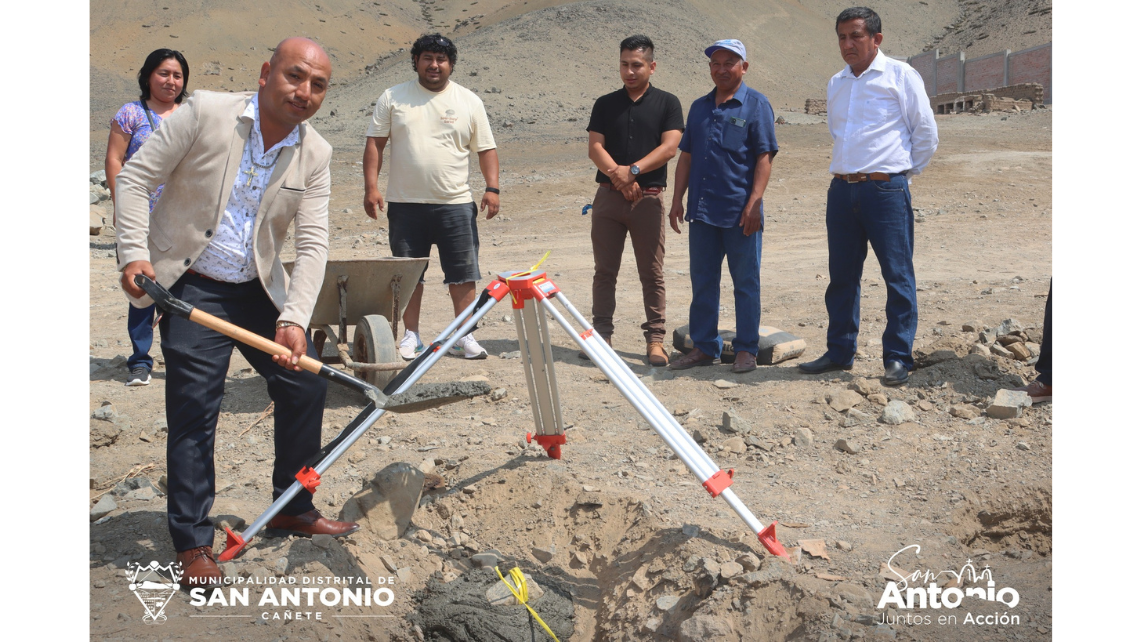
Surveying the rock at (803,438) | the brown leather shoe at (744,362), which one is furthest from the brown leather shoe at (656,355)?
the rock at (803,438)

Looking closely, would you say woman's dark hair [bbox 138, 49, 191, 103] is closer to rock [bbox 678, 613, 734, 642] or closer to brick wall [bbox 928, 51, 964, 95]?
rock [bbox 678, 613, 734, 642]

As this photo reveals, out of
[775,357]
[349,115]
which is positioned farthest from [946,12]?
[775,357]

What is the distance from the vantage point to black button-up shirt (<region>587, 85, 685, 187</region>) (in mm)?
5816

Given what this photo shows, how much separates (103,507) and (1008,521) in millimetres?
4016

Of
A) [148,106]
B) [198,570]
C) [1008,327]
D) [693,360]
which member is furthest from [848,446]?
[148,106]

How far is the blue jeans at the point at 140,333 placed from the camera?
5.62 m

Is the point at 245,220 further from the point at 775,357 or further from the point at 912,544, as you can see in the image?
A: the point at 775,357

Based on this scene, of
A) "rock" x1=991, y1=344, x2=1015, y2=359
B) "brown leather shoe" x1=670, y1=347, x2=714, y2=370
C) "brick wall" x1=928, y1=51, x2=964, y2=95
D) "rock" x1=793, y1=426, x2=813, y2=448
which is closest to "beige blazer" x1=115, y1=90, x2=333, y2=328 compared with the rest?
"rock" x1=793, y1=426, x2=813, y2=448

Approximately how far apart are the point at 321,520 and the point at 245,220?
4.15ft

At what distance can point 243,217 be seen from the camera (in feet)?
10.8

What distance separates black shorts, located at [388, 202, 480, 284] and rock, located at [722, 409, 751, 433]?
2.00 m

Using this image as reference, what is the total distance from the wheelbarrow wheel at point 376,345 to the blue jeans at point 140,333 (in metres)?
1.41

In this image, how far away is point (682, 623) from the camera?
3.14 meters

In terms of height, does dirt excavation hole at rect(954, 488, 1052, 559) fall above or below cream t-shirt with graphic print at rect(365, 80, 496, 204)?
below
